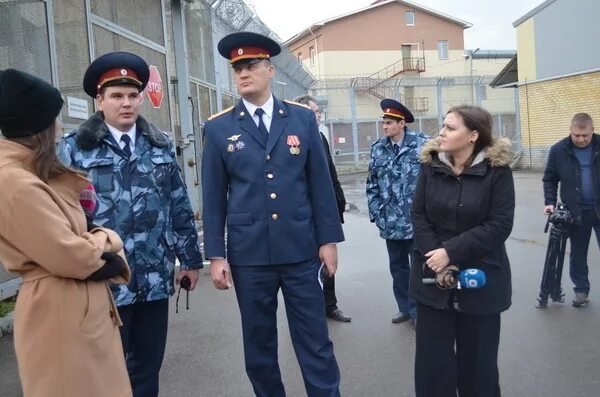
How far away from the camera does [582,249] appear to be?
5.95 m

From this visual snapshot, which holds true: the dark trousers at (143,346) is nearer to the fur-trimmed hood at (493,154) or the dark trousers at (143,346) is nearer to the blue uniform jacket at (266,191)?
the blue uniform jacket at (266,191)

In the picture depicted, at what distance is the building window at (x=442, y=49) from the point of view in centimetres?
5103

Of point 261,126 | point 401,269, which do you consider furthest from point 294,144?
point 401,269

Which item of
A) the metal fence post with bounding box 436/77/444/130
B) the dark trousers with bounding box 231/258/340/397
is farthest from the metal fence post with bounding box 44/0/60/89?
the metal fence post with bounding box 436/77/444/130

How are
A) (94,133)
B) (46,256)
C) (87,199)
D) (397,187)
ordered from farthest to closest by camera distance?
1. (397,187)
2. (94,133)
3. (87,199)
4. (46,256)

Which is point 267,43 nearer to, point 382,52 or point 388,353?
point 388,353

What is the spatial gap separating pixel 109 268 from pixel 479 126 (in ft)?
7.01

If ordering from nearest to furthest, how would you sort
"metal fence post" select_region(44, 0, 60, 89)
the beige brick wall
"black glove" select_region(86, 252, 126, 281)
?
"black glove" select_region(86, 252, 126, 281) → "metal fence post" select_region(44, 0, 60, 89) → the beige brick wall

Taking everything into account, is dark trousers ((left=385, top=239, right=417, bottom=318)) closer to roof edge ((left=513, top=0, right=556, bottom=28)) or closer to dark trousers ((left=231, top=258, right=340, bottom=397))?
dark trousers ((left=231, top=258, right=340, bottom=397))

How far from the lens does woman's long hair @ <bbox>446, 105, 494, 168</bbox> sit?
132 inches

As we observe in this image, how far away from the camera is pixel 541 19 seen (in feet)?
71.8

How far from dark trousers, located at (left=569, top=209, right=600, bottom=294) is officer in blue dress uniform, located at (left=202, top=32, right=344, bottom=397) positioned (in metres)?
3.59

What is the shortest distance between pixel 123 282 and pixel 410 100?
35.5m

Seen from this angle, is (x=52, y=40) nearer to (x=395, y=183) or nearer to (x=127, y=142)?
(x=127, y=142)
